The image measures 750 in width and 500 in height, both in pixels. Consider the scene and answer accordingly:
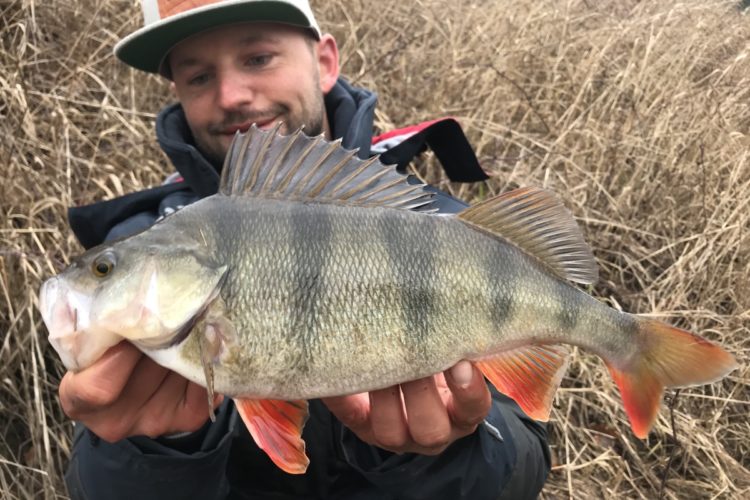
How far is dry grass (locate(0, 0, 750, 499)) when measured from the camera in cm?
201

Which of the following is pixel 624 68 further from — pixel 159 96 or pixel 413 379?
pixel 413 379

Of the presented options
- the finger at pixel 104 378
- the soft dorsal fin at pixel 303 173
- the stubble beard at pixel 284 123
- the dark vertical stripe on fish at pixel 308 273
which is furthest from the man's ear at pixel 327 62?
the finger at pixel 104 378

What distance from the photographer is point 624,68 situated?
3162mm

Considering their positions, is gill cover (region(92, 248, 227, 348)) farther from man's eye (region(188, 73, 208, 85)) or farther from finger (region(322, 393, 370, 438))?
man's eye (region(188, 73, 208, 85))

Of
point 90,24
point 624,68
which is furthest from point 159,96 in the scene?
point 624,68

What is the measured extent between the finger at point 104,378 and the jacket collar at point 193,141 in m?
0.84

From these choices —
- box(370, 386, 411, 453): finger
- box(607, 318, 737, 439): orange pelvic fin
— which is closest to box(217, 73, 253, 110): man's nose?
box(370, 386, 411, 453): finger

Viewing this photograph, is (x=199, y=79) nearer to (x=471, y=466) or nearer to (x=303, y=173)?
(x=303, y=173)

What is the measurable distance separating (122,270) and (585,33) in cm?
312

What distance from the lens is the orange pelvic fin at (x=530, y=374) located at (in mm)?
1102

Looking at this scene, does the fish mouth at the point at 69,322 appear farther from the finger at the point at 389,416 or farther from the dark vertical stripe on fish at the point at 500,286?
the dark vertical stripe on fish at the point at 500,286

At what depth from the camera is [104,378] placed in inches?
37.9

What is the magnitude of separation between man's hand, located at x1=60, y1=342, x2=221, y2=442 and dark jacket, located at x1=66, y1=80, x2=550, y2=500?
83 millimetres

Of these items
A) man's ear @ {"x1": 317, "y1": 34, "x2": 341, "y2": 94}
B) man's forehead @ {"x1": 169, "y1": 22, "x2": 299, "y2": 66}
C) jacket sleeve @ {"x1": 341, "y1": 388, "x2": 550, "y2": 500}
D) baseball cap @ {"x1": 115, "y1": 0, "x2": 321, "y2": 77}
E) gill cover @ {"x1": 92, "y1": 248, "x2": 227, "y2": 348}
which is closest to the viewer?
gill cover @ {"x1": 92, "y1": 248, "x2": 227, "y2": 348}
